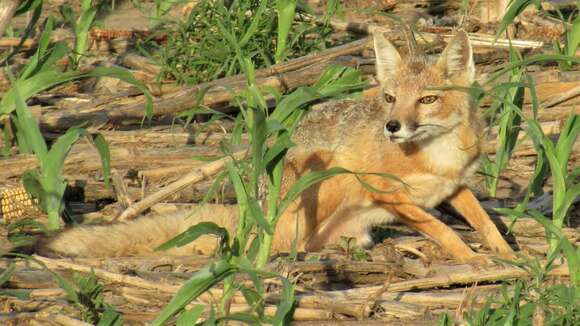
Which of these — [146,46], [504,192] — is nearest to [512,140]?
[504,192]

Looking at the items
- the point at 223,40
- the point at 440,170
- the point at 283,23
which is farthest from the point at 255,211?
the point at 223,40

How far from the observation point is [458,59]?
22.4 ft

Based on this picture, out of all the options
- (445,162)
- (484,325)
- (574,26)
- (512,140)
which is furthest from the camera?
(574,26)

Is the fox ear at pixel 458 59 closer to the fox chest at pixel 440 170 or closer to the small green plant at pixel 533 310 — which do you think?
the fox chest at pixel 440 170

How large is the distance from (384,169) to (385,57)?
757 millimetres

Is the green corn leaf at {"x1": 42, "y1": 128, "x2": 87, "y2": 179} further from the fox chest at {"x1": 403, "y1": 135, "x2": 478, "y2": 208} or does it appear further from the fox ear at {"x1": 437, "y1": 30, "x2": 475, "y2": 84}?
the fox ear at {"x1": 437, "y1": 30, "x2": 475, "y2": 84}

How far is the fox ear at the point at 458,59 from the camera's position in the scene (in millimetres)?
6738

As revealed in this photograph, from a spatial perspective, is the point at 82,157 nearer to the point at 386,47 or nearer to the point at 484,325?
the point at 386,47

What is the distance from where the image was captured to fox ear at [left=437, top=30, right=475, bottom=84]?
6738mm

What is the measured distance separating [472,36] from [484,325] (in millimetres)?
5305

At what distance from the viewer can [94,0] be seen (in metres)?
10.3

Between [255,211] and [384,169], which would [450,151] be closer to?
[384,169]

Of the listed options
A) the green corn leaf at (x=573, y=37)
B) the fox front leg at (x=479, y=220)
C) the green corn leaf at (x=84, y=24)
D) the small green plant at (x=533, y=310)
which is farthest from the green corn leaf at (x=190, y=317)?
the green corn leaf at (x=84, y=24)

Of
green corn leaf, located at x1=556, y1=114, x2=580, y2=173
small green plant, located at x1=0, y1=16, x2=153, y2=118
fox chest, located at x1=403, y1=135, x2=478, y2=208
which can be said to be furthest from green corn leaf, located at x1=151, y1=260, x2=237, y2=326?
fox chest, located at x1=403, y1=135, x2=478, y2=208
